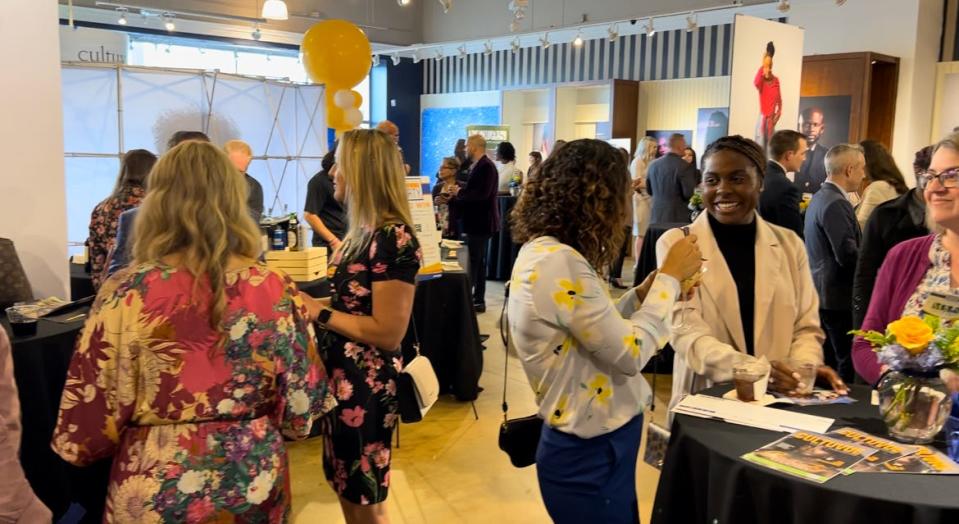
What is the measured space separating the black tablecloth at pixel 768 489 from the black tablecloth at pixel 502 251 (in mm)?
6781

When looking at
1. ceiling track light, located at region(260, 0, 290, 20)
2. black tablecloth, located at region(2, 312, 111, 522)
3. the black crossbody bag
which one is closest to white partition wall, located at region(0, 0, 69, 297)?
black tablecloth, located at region(2, 312, 111, 522)

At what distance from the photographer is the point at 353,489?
226 centimetres

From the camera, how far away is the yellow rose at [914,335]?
1.63 m

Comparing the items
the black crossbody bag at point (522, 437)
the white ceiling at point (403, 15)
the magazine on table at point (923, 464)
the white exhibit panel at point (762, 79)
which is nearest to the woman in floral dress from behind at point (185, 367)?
the black crossbody bag at point (522, 437)

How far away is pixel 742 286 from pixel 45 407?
232 centimetres

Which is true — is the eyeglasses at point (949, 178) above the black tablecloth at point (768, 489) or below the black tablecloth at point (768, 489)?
above

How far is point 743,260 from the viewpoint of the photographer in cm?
230

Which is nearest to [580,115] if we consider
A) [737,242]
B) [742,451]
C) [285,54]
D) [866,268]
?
[285,54]

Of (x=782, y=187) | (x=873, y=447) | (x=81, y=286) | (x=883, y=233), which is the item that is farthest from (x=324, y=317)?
(x=782, y=187)

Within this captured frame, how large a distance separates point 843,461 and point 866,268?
6.22 feet

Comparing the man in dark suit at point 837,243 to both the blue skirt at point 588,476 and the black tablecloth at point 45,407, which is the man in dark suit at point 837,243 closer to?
the blue skirt at point 588,476

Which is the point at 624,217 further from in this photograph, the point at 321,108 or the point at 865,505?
the point at 321,108

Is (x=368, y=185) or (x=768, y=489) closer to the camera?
(x=768, y=489)

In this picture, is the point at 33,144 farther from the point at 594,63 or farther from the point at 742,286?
the point at 594,63
